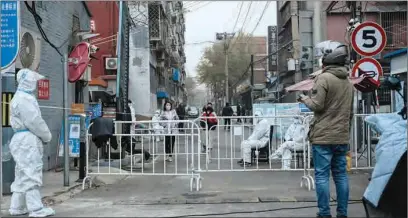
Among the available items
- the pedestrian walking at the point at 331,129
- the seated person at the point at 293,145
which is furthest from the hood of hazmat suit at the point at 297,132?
the pedestrian walking at the point at 331,129

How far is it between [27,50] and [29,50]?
10cm

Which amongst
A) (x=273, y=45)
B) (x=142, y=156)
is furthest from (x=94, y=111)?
(x=273, y=45)

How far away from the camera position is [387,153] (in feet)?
17.2

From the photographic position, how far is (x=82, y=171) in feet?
30.7

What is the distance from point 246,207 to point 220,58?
59.8m

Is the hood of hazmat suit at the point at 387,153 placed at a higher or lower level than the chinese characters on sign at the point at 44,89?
Answer: lower

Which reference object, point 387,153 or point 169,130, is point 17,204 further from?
point 169,130

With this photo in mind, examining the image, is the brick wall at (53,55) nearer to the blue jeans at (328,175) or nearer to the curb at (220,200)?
the curb at (220,200)

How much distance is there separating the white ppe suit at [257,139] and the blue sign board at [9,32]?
18.3 ft

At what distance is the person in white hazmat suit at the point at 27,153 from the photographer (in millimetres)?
6438

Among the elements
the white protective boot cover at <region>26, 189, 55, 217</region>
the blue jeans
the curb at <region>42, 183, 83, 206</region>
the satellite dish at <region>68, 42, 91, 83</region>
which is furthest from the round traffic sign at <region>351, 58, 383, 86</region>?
the white protective boot cover at <region>26, 189, 55, 217</region>

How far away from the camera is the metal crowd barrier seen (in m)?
9.34

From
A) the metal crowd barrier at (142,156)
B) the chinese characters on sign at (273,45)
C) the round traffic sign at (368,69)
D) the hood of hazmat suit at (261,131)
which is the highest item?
the chinese characters on sign at (273,45)

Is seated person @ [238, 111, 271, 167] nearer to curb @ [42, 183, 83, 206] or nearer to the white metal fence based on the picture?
the white metal fence
